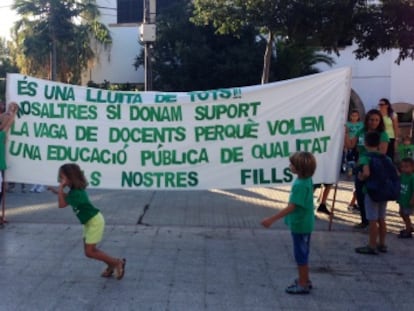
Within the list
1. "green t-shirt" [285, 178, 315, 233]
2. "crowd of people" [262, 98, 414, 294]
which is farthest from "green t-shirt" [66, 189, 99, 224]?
"green t-shirt" [285, 178, 315, 233]

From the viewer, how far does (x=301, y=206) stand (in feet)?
16.9

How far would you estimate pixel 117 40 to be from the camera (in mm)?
34594

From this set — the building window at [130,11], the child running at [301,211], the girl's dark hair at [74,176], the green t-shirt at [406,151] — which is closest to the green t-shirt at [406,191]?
the green t-shirt at [406,151]

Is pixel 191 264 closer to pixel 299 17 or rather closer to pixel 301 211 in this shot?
pixel 301 211

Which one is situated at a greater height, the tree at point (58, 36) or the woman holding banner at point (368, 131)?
the tree at point (58, 36)

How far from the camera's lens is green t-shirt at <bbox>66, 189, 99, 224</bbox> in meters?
5.39

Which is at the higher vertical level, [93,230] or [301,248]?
[93,230]

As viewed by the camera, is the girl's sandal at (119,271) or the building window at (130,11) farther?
the building window at (130,11)

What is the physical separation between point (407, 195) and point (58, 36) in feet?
92.3

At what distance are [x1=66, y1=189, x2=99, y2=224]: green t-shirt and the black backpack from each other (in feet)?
9.80

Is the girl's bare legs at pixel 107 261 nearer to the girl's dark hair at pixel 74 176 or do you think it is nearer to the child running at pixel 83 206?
the child running at pixel 83 206

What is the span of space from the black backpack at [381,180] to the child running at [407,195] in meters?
0.98

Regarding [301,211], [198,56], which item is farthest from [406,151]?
[198,56]

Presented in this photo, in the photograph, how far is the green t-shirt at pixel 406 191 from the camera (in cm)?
745
